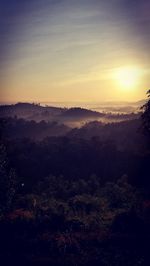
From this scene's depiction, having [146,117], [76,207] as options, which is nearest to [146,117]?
[146,117]

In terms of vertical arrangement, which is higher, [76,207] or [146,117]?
[146,117]

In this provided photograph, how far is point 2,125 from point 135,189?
16434mm

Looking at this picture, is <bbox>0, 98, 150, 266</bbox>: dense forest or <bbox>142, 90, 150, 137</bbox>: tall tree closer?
<bbox>0, 98, 150, 266</bbox>: dense forest

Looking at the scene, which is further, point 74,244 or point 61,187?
point 61,187

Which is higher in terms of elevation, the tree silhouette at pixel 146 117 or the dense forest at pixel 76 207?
the tree silhouette at pixel 146 117

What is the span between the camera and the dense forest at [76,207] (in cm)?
2100

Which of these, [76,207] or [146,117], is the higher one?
[146,117]

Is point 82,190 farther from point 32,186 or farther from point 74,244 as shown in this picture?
point 74,244

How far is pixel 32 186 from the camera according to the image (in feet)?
128

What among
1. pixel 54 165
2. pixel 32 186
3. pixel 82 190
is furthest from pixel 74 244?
pixel 54 165

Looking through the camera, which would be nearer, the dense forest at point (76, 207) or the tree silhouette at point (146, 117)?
the dense forest at point (76, 207)

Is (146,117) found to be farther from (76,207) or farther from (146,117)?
(76,207)

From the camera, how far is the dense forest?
2100cm

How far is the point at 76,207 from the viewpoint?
101 feet
